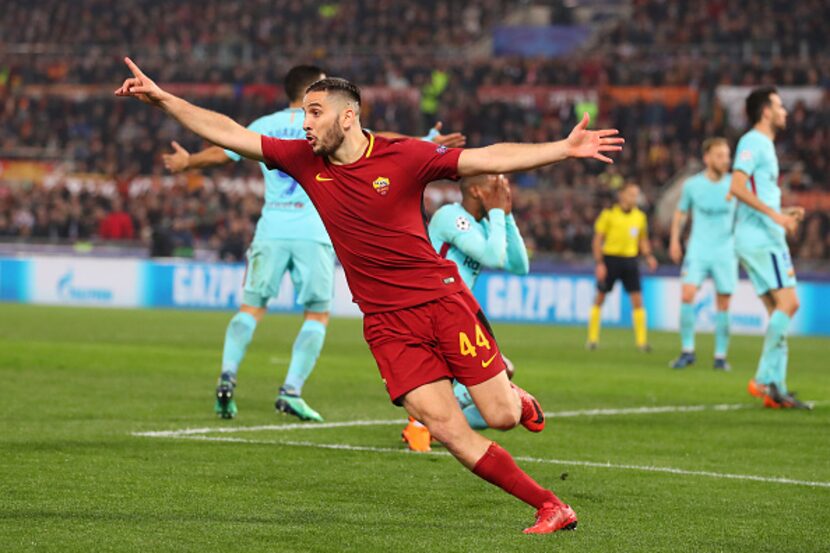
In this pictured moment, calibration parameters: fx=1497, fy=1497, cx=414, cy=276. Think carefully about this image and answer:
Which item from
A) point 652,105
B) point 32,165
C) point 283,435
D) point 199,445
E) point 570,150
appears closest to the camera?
point 570,150

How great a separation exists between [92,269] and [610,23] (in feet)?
55.5

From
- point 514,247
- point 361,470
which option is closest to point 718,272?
point 514,247

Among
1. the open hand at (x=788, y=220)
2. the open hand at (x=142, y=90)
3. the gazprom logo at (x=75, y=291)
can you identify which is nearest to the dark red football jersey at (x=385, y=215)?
the open hand at (x=142, y=90)

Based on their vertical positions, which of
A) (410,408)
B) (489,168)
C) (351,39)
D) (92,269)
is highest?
(351,39)

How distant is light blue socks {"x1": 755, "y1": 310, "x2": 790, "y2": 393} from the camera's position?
39.9ft

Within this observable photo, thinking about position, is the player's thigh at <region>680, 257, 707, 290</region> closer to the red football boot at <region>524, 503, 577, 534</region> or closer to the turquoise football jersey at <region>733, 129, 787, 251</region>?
the turquoise football jersey at <region>733, 129, 787, 251</region>

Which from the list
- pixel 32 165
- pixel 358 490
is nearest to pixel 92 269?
pixel 32 165

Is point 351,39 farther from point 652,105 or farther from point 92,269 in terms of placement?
point 92,269

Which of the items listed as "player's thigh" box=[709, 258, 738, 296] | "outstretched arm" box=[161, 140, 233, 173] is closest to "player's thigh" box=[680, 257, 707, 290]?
"player's thigh" box=[709, 258, 738, 296]

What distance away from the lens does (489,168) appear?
6.19m

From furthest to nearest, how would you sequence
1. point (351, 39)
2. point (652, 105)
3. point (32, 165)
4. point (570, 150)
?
point (351, 39)
point (32, 165)
point (652, 105)
point (570, 150)

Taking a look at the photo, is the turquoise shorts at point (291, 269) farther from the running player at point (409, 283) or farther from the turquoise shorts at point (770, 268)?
the running player at point (409, 283)

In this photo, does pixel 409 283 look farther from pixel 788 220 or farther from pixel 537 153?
pixel 788 220

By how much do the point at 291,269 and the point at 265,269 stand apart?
8.9 inches
